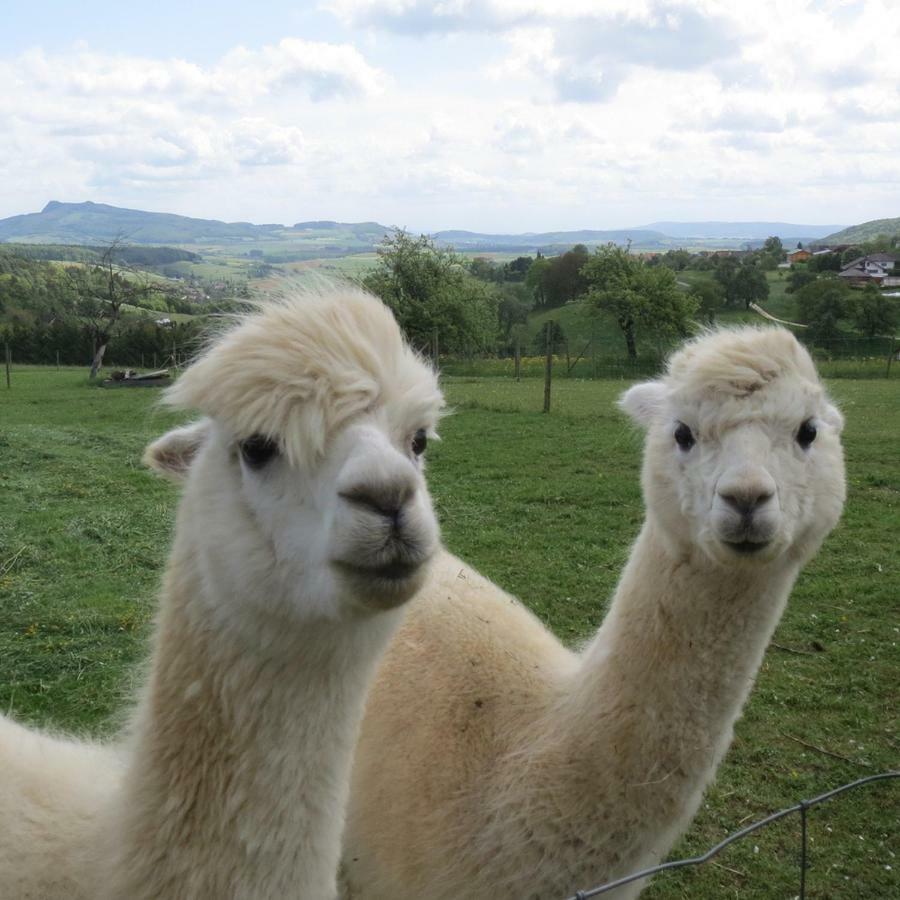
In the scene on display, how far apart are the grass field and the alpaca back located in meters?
0.37

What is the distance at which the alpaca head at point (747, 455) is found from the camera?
2.69 metres

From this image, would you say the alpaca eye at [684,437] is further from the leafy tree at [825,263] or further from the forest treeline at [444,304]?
the leafy tree at [825,263]

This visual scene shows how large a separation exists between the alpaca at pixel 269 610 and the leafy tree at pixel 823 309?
26.7 meters

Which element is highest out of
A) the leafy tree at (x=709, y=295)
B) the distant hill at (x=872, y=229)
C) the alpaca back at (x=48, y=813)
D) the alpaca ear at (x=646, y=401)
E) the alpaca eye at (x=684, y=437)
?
the distant hill at (x=872, y=229)

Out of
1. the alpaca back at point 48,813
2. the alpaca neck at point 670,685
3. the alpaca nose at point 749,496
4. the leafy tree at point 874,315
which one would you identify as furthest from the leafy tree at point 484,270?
the alpaca back at point 48,813

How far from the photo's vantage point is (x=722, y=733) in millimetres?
2773

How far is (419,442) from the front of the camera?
1989mm

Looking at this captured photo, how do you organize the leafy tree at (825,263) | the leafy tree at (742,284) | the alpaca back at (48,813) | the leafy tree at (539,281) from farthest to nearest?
the leafy tree at (539,281) < the leafy tree at (825,263) < the leafy tree at (742,284) < the alpaca back at (48,813)

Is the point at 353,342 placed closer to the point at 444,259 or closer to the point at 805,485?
the point at 805,485

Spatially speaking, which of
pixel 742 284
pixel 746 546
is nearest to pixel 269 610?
pixel 746 546

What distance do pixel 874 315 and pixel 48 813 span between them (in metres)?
30.1

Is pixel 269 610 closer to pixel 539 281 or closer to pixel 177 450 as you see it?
pixel 177 450

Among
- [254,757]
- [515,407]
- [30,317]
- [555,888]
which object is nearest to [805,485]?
[555,888]

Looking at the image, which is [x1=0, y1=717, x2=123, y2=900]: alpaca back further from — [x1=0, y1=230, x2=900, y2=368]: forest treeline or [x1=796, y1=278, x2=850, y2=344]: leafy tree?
[x1=796, y1=278, x2=850, y2=344]: leafy tree
